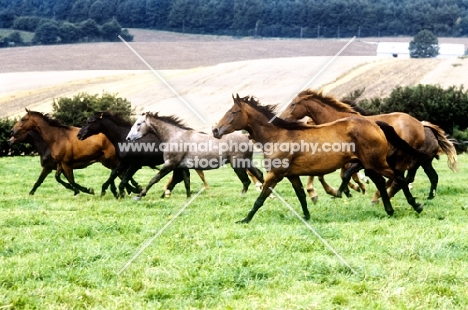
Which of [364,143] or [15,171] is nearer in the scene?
[364,143]

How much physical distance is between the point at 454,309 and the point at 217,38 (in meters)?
60.9

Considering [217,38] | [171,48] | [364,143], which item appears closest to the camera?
[364,143]

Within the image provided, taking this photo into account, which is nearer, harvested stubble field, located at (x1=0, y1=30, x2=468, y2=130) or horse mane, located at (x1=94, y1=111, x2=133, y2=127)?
horse mane, located at (x1=94, y1=111, x2=133, y2=127)

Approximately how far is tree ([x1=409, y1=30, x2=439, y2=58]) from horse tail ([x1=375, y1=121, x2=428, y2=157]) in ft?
Answer: 167

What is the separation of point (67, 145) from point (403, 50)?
48.7 m

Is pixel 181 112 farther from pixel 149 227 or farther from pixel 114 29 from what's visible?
pixel 114 29

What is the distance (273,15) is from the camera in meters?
63.3

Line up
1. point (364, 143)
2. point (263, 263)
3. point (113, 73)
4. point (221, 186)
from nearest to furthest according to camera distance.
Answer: point (263, 263) < point (364, 143) < point (221, 186) < point (113, 73)

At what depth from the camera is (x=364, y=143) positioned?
10.4m

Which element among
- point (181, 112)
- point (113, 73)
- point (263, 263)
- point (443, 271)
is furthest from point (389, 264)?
point (113, 73)

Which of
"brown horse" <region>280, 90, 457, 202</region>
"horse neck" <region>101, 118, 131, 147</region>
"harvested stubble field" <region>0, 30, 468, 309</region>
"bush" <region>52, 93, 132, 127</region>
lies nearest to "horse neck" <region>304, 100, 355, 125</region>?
"brown horse" <region>280, 90, 457, 202</region>

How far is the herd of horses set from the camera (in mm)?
10469

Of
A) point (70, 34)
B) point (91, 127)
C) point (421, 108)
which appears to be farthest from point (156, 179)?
point (70, 34)

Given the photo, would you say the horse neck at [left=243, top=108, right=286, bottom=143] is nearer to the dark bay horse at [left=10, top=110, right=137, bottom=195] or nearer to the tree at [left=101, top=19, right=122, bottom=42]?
the dark bay horse at [left=10, top=110, right=137, bottom=195]
